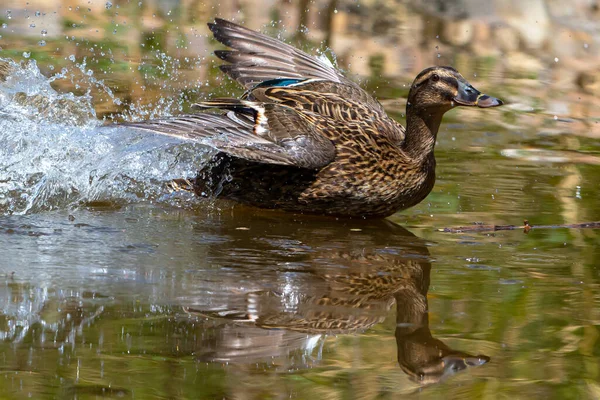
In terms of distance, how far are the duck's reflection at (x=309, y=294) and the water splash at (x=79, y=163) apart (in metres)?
0.66

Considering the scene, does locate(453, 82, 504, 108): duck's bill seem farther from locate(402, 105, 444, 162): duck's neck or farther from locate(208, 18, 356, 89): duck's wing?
locate(208, 18, 356, 89): duck's wing

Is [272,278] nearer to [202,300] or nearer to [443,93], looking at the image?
[202,300]

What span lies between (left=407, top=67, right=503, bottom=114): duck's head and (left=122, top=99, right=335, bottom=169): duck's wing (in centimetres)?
70

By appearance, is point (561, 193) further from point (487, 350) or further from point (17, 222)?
point (17, 222)

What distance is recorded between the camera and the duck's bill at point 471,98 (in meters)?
5.82

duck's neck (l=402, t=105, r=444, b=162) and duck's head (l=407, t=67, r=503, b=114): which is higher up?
duck's head (l=407, t=67, r=503, b=114)

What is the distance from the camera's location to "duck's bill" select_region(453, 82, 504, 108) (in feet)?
19.1

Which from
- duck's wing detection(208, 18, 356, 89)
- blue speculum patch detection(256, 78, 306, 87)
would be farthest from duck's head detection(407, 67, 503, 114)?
duck's wing detection(208, 18, 356, 89)

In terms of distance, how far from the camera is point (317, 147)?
18.4ft

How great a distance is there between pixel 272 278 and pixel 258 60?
9.22 feet

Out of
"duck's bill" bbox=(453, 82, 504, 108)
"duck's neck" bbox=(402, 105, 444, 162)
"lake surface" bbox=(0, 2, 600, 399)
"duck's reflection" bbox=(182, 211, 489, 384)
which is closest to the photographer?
"lake surface" bbox=(0, 2, 600, 399)

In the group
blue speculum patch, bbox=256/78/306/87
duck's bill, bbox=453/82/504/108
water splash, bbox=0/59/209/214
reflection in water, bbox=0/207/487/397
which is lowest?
reflection in water, bbox=0/207/487/397

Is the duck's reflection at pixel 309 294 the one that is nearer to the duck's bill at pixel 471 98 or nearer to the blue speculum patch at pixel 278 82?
the duck's bill at pixel 471 98

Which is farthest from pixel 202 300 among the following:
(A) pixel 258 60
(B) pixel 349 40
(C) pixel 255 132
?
(B) pixel 349 40
